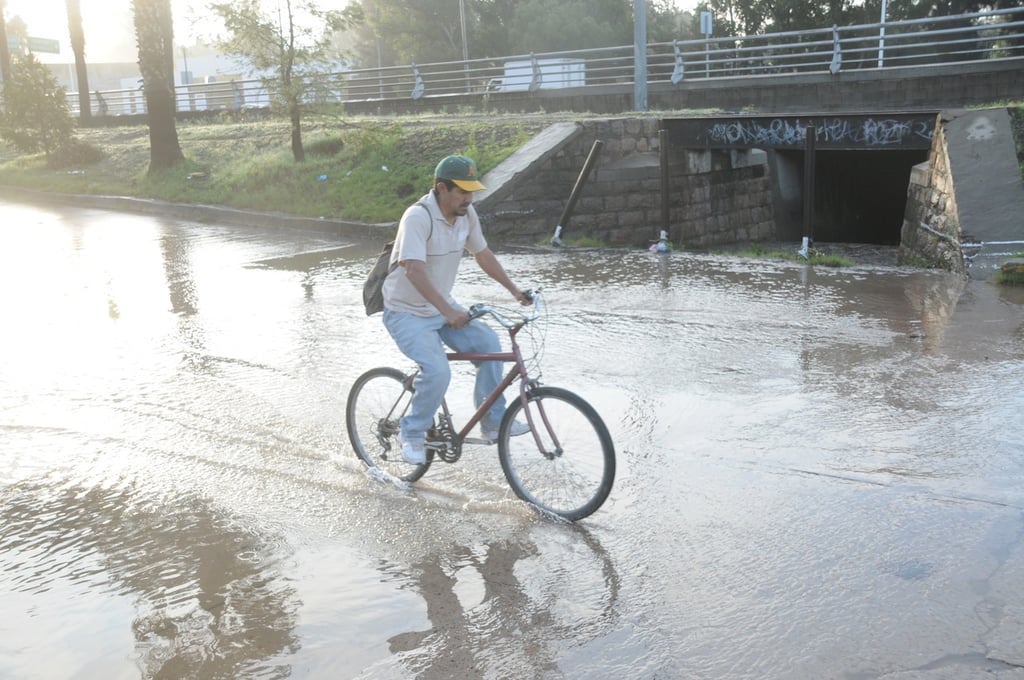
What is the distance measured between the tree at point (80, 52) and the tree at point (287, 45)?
21.4m

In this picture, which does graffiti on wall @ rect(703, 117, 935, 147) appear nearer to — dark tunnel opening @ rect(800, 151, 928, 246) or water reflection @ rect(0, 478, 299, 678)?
dark tunnel opening @ rect(800, 151, 928, 246)

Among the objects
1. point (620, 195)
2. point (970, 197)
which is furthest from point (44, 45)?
point (970, 197)

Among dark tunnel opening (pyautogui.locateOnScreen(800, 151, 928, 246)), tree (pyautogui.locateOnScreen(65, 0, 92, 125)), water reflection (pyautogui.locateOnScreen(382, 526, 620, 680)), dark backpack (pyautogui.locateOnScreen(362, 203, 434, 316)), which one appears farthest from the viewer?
tree (pyautogui.locateOnScreen(65, 0, 92, 125))

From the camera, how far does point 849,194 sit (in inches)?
885

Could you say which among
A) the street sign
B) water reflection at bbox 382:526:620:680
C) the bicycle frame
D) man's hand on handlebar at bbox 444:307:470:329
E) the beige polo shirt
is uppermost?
the street sign

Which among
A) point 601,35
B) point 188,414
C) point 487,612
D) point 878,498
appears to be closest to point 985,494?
point 878,498

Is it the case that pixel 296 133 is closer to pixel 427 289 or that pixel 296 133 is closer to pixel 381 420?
pixel 381 420

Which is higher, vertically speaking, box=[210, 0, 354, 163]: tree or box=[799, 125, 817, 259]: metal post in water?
box=[210, 0, 354, 163]: tree

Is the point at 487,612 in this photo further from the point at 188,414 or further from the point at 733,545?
the point at 188,414

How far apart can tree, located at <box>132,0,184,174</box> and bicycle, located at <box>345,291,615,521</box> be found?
18.5m

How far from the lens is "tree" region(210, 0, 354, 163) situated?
58.9ft

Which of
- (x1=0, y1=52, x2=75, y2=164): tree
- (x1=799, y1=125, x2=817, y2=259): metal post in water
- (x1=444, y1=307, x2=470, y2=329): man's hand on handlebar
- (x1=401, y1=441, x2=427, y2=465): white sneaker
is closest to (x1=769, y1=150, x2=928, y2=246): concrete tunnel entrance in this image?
(x1=799, y1=125, x2=817, y2=259): metal post in water

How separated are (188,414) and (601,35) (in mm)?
57930

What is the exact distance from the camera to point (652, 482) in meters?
5.23
